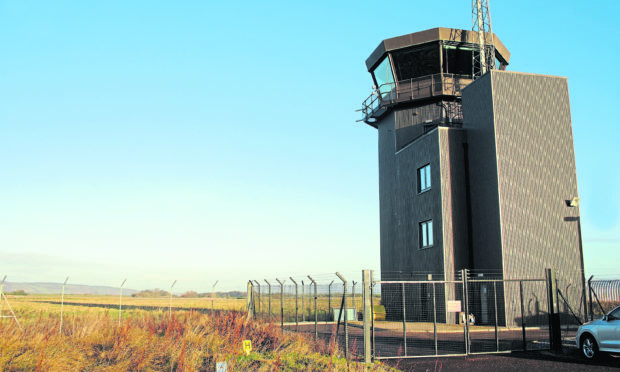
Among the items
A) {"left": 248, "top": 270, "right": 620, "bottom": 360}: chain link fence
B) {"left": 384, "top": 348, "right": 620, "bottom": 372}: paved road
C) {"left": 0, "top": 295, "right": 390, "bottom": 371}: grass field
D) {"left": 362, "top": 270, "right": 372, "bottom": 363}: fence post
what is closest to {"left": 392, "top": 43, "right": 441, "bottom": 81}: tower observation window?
{"left": 248, "top": 270, "right": 620, "bottom": 360}: chain link fence

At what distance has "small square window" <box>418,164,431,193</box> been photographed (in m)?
32.2

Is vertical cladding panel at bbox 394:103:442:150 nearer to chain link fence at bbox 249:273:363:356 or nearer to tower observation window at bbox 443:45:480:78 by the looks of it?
tower observation window at bbox 443:45:480:78

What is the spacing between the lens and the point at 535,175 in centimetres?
2858

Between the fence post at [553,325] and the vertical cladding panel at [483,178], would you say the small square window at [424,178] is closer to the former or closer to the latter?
the vertical cladding panel at [483,178]

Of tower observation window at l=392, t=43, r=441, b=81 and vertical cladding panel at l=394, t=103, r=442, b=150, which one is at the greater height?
tower observation window at l=392, t=43, r=441, b=81

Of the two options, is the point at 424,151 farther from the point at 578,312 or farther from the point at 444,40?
the point at 578,312

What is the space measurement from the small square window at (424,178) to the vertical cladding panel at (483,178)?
250cm

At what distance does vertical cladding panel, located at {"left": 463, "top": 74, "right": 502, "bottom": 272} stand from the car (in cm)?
1176

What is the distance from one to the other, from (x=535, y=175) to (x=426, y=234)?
7.05m

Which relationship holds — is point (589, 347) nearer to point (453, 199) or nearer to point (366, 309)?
point (366, 309)

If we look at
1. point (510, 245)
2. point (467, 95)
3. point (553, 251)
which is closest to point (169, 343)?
point (510, 245)

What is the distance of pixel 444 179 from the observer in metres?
30.5

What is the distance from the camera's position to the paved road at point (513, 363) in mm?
14234

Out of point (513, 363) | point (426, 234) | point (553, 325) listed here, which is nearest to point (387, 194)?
point (426, 234)
